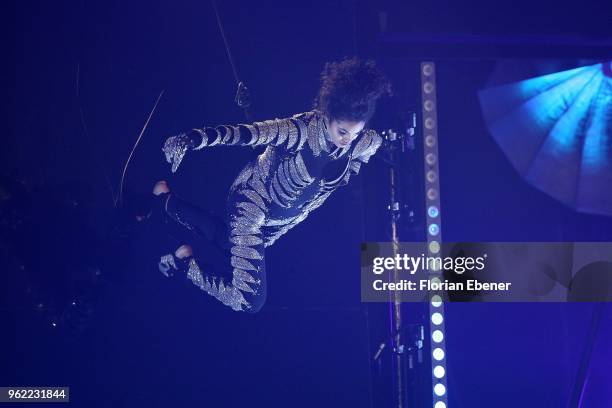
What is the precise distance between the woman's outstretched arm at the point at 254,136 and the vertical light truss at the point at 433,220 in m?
0.46

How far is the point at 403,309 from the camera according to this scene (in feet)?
8.32

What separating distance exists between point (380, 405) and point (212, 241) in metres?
0.93

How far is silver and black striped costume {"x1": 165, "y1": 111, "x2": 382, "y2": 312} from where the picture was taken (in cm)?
251

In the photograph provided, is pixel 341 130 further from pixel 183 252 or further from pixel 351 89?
pixel 183 252

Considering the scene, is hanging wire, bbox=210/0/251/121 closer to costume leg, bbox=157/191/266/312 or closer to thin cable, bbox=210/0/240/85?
thin cable, bbox=210/0/240/85

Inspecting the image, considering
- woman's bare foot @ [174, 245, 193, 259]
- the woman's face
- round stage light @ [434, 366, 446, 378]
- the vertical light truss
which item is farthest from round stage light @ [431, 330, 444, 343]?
woman's bare foot @ [174, 245, 193, 259]

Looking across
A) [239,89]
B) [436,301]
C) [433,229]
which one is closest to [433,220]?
[433,229]

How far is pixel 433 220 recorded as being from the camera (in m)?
2.61

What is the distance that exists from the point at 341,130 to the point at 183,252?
79 centimetres

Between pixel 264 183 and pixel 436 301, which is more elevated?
pixel 264 183

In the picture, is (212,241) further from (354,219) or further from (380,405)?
(380,405)

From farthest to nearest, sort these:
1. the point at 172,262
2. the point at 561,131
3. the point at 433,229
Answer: the point at 561,131 < the point at 433,229 < the point at 172,262

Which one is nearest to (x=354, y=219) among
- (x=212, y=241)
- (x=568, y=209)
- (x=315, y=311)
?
(x=315, y=311)

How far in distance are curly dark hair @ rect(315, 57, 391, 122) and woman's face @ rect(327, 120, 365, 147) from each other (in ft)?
0.07
